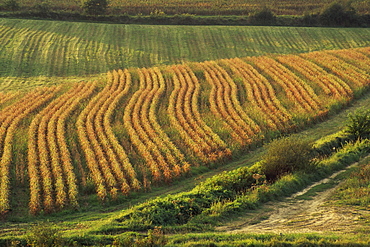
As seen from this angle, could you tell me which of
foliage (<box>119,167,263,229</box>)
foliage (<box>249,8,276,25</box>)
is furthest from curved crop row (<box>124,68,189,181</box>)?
foliage (<box>249,8,276,25</box>)

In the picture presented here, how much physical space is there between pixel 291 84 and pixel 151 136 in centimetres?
1359

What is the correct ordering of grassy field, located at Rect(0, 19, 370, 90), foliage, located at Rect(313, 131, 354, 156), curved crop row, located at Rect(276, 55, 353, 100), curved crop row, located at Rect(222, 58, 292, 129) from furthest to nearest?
grassy field, located at Rect(0, 19, 370, 90) < curved crop row, located at Rect(276, 55, 353, 100) < curved crop row, located at Rect(222, 58, 292, 129) < foliage, located at Rect(313, 131, 354, 156)

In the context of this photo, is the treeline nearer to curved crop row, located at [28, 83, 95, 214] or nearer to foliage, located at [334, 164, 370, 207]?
curved crop row, located at [28, 83, 95, 214]

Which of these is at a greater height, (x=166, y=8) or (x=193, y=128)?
(x=166, y=8)

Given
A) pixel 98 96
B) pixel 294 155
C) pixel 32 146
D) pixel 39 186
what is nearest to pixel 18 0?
pixel 98 96

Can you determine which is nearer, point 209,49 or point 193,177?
point 193,177

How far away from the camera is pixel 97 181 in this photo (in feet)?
57.3

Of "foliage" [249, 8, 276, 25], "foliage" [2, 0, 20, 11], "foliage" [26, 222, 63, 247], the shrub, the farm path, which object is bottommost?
the farm path

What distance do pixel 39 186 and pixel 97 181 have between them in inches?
90.4

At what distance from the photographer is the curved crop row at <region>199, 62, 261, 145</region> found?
23.5 m

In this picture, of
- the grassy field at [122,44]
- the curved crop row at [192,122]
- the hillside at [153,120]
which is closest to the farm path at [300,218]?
the hillside at [153,120]

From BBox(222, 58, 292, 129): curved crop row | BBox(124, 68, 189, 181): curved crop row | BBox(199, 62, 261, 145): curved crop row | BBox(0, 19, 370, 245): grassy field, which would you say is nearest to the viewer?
BBox(0, 19, 370, 245): grassy field

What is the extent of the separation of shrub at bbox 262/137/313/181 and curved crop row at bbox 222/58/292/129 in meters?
6.38

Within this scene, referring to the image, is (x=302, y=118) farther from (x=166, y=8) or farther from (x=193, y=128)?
(x=166, y=8)
